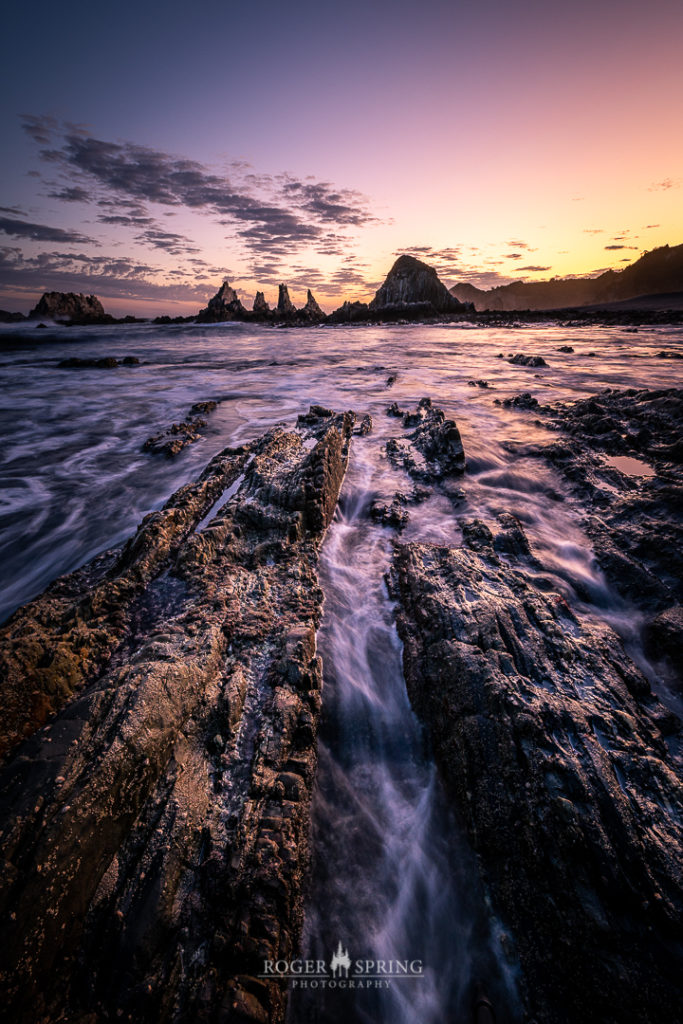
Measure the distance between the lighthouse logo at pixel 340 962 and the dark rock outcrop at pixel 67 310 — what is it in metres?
92.6

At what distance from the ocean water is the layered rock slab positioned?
239mm

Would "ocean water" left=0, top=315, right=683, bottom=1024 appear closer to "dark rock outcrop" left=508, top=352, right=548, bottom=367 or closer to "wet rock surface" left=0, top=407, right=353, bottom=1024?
"wet rock surface" left=0, top=407, right=353, bottom=1024

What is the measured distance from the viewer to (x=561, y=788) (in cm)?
212

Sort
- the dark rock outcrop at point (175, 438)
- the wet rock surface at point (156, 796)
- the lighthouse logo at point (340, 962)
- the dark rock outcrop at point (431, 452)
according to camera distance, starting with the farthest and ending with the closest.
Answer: the dark rock outcrop at point (175, 438), the dark rock outcrop at point (431, 452), the lighthouse logo at point (340, 962), the wet rock surface at point (156, 796)

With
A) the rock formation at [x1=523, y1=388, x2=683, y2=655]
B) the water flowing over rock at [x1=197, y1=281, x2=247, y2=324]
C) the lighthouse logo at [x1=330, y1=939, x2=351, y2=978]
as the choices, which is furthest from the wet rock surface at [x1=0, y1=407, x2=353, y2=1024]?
the water flowing over rock at [x1=197, y1=281, x2=247, y2=324]

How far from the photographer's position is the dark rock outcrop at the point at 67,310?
73.8m

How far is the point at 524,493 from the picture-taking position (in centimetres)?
605

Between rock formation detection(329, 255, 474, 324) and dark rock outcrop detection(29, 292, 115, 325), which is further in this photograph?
rock formation detection(329, 255, 474, 324)

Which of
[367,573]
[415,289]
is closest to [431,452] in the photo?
[367,573]

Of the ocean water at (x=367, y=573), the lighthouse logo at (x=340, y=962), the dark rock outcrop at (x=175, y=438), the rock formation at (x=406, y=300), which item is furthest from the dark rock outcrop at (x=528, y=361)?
the rock formation at (x=406, y=300)

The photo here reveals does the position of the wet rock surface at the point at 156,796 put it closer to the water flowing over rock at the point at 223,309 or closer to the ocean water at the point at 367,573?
the ocean water at the point at 367,573

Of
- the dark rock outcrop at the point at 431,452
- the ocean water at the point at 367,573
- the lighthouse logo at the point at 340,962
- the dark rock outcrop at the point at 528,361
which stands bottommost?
the lighthouse logo at the point at 340,962

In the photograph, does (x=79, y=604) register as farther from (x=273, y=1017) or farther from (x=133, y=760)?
(x=273, y=1017)

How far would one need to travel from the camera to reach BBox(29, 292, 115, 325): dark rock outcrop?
73812 millimetres
